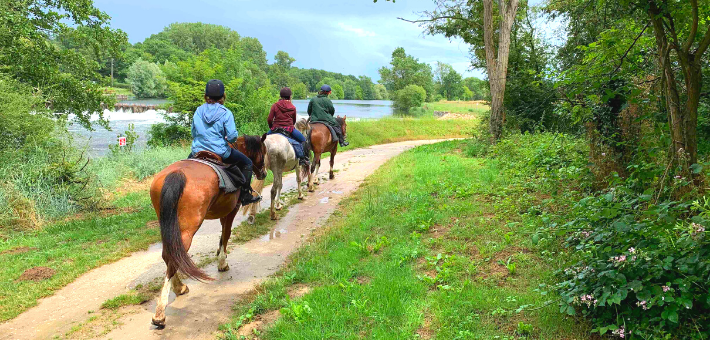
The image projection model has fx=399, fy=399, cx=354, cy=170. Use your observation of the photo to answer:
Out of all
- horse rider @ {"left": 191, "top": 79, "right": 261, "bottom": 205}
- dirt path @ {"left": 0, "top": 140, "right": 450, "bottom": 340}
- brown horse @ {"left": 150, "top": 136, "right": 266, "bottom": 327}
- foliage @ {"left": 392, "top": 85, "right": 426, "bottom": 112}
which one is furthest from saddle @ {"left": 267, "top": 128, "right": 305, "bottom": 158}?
foliage @ {"left": 392, "top": 85, "right": 426, "bottom": 112}

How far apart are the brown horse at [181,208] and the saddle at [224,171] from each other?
0.25 ft

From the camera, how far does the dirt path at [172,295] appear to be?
14.6 feet

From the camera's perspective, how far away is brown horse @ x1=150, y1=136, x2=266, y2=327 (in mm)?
4461

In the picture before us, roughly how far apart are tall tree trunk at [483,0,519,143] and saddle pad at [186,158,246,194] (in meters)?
11.6

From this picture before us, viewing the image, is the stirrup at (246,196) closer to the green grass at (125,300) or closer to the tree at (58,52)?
the green grass at (125,300)

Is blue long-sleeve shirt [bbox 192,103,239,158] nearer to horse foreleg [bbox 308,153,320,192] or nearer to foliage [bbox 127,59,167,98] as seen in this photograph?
horse foreleg [bbox 308,153,320,192]

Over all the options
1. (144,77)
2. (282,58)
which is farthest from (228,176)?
(282,58)

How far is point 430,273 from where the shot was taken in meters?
4.89

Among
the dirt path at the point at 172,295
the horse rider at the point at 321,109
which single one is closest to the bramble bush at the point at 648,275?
the dirt path at the point at 172,295

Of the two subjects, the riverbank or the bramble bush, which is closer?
the bramble bush

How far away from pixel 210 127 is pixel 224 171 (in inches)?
25.5

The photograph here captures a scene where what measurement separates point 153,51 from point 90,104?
8604 centimetres

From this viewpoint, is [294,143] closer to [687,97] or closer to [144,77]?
[687,97]

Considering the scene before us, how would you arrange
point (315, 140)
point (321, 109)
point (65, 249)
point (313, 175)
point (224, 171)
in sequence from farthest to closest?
1. point (321, 109)
2. point (313, 175)
3. point (315, 140)
4. point (65, 249)
5. point (224, 171)
